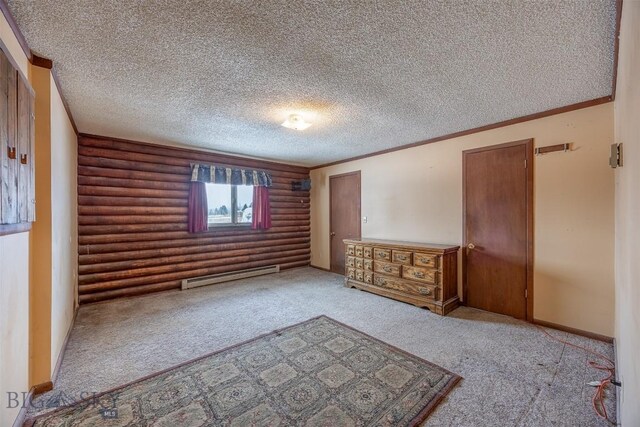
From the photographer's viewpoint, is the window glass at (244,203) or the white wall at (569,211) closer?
the white wall at (569,211)

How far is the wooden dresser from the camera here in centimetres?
349

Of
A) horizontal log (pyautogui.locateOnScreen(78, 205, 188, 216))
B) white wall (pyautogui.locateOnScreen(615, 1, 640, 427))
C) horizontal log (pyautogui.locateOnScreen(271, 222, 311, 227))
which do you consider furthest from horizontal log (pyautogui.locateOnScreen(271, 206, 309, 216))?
white wall (pyautogui.locateOnScreen(615, 1, 640, 427))

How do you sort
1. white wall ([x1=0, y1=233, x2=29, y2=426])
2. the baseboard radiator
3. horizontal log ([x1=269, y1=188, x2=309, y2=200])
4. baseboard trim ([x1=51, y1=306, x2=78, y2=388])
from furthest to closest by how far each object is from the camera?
horizontal log ([x1=269, y1=188, x2=309, y2=200]), the baseboard radiator, baseboard trim ([x1=51, y1=306, x2=78, y2=388]), white wall ([x1=0, y1=233, x2=29, y2=426])

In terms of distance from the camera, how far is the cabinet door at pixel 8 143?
4.23ft

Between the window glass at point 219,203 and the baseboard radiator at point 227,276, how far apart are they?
1.00 m

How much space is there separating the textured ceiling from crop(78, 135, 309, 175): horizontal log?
0.70 m

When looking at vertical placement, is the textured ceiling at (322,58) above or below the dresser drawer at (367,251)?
Answer: above

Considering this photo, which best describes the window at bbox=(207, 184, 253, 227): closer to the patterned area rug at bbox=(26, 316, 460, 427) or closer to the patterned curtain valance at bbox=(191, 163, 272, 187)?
the patterned curtain valance at bbox=(191, 163, 272, 187)

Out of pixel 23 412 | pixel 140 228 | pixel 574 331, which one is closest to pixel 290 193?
pixel 140 228

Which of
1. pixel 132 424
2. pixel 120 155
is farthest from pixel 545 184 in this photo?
pixel 120 155

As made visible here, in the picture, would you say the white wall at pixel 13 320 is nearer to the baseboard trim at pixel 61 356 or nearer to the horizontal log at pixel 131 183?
the baseboard trim at pixel 61 356

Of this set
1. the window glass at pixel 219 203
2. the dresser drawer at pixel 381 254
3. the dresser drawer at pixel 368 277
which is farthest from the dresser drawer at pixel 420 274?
the window glass at pixel 219 203

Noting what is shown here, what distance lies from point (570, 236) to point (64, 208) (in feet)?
17.5

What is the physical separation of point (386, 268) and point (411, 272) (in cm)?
41
